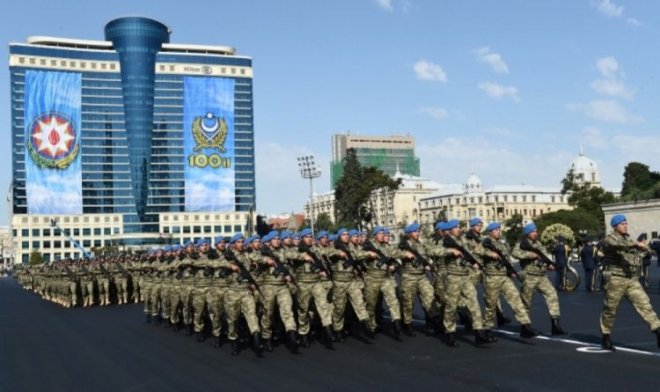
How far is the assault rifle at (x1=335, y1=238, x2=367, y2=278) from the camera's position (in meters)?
12.4

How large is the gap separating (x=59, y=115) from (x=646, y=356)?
119 m

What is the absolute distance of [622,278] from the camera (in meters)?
9.72

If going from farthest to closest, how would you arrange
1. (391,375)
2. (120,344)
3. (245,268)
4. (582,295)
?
(582,295) < (120,344) < (245,268) < (391,375)

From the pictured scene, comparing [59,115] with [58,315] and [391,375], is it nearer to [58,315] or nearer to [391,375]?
[58,315]

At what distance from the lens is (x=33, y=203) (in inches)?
4616

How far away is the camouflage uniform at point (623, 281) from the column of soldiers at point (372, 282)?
1 cm

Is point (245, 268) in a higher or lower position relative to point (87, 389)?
higher

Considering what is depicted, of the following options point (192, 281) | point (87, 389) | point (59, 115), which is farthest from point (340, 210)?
point (87, 389)

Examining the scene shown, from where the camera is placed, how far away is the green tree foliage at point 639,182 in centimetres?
5822

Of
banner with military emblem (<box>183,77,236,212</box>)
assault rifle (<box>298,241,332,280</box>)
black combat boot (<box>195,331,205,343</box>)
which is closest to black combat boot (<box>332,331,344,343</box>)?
assault rifle (<box>298,241,332,280</box>)

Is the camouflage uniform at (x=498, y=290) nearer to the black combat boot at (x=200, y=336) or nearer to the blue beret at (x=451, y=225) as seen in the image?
the blue beret at (x=451, y=225)

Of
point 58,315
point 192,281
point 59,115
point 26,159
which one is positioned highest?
point 59,115

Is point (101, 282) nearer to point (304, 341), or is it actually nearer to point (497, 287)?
point (304, 341)

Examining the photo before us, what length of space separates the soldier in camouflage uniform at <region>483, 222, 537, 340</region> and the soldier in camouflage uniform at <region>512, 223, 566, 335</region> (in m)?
0.28
